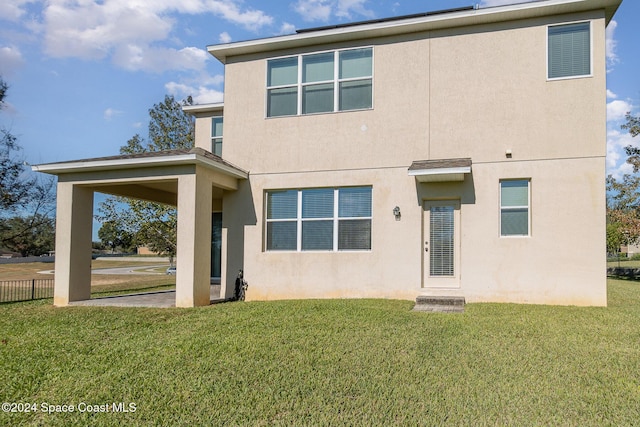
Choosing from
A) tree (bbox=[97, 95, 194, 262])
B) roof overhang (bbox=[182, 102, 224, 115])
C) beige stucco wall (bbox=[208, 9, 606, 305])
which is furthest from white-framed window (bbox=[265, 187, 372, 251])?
tree (bbox=[97, 95, 194, 262])

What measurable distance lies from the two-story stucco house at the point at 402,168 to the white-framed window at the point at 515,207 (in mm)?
29

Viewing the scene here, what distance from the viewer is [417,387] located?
5000 millimetres

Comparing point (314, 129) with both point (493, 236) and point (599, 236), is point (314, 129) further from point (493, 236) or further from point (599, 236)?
point (599, 236)

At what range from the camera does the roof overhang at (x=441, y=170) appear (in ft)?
30.9

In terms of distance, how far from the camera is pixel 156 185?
12.7 m

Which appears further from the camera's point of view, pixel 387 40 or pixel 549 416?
pixel 387 40

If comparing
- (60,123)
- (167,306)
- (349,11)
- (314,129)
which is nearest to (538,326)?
(314,129)

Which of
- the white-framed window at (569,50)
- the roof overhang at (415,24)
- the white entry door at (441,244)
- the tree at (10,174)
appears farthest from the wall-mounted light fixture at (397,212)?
the tree at (10,174)

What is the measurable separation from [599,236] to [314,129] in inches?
266

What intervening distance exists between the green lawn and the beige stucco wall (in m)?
1.42

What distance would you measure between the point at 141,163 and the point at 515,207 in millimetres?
8453

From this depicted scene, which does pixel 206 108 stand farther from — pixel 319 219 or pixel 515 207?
pixel 515 207

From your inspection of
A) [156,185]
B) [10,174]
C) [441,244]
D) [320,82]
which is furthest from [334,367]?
[10,174]

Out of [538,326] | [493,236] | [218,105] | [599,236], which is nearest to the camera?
[538,326]
